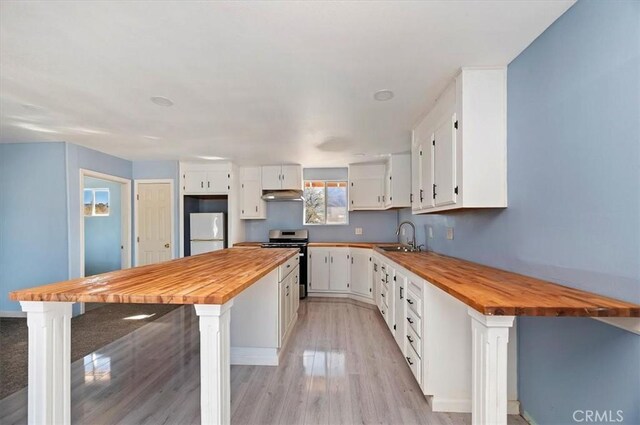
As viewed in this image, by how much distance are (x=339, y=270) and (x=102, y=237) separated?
15.6 feet

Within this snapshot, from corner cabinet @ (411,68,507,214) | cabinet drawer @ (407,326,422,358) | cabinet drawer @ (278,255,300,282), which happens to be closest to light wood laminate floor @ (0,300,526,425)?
cabinet drawer @ (407,326,422,358)

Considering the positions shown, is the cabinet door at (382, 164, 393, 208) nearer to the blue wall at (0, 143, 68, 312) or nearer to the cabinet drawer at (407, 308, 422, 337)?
the cabinet drawer at (407, 308, 422, 337)

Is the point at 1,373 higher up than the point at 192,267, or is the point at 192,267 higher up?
the point at 192,267

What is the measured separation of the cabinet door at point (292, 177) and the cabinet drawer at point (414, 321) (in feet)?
10.3

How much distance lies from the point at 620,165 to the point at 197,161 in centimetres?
480

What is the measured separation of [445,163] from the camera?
2127 mm

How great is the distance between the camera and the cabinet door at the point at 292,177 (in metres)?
4.82

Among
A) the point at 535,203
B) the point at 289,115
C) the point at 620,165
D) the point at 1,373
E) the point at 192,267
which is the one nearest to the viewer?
the point at 620,165

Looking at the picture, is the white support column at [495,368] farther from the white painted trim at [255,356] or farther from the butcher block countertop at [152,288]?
the white painted trim at [255,356]

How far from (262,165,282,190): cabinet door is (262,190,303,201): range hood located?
10 centimetres

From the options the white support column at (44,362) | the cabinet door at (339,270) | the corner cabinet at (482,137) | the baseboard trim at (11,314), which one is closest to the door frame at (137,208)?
the baseboard trim at (11,314)

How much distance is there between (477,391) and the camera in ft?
3.72

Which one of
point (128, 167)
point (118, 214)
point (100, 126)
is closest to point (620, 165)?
point (100, 126)

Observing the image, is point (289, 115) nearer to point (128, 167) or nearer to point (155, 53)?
point (155, 53)
